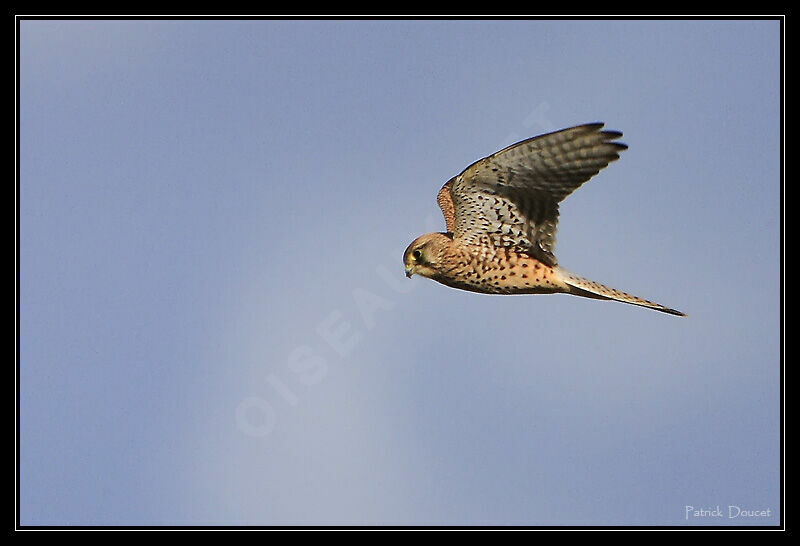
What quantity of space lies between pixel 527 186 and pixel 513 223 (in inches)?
13.5

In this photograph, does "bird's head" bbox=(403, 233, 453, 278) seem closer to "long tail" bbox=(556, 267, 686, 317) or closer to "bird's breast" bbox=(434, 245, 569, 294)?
"bird's breast" bbox=(434, 245, 569, 294)

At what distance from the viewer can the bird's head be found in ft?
24.9

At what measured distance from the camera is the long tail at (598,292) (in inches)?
279

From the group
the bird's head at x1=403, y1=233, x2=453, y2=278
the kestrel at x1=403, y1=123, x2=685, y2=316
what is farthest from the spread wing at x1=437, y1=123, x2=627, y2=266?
the bird's head at x1=403, y1=233, x2=453, y2=278

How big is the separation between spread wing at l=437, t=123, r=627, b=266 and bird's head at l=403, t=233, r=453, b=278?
0.22 meters

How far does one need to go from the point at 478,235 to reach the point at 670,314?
5.69ft

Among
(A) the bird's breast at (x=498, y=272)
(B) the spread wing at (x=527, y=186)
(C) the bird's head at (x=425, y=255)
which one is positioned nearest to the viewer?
(B) the spread wing at (x=527, y=186)

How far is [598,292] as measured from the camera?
7191 millimetres

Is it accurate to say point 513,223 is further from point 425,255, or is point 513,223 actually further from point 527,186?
point 425,255

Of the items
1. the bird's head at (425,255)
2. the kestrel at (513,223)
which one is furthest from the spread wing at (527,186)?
the bird's head at (425,255)

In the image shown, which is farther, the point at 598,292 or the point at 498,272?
the point at 498,272

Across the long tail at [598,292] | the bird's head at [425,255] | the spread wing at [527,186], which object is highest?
the spread wing at [527,186]

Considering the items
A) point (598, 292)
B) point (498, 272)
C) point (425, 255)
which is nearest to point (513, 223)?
point (498, 272)

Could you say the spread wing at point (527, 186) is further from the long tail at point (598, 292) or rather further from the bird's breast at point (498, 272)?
the long tail at point (598, 292)
